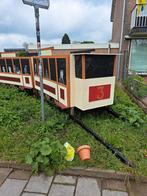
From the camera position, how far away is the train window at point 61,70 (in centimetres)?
336

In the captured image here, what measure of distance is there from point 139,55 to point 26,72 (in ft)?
23.8

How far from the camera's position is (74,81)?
336cm

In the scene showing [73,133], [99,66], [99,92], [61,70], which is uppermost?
[99,66]

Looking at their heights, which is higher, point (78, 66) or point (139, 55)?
point (78, 66)

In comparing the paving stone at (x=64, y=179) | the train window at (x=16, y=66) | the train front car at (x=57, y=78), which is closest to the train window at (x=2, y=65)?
the train window at (x=16, y=66)

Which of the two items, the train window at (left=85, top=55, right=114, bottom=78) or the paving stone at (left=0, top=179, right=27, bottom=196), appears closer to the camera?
the paving stone at (left=0, top=179, right=27, bottom=196)

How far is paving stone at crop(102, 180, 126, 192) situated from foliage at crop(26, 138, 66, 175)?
0.62 meters

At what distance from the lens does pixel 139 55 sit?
9961mm

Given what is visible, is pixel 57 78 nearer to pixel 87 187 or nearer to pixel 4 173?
pixel 4 173

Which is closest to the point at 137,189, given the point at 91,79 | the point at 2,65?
the point at 91,79

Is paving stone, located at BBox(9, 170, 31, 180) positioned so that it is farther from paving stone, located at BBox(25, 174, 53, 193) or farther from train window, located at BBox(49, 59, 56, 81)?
train window, located at BBox(49, 59, 56, 81)

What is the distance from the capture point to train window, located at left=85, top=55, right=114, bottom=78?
3.09 metres

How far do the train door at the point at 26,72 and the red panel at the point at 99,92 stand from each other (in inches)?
107

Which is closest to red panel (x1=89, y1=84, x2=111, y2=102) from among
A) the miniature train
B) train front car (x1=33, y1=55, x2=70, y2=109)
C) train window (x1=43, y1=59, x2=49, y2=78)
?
the miniature train
